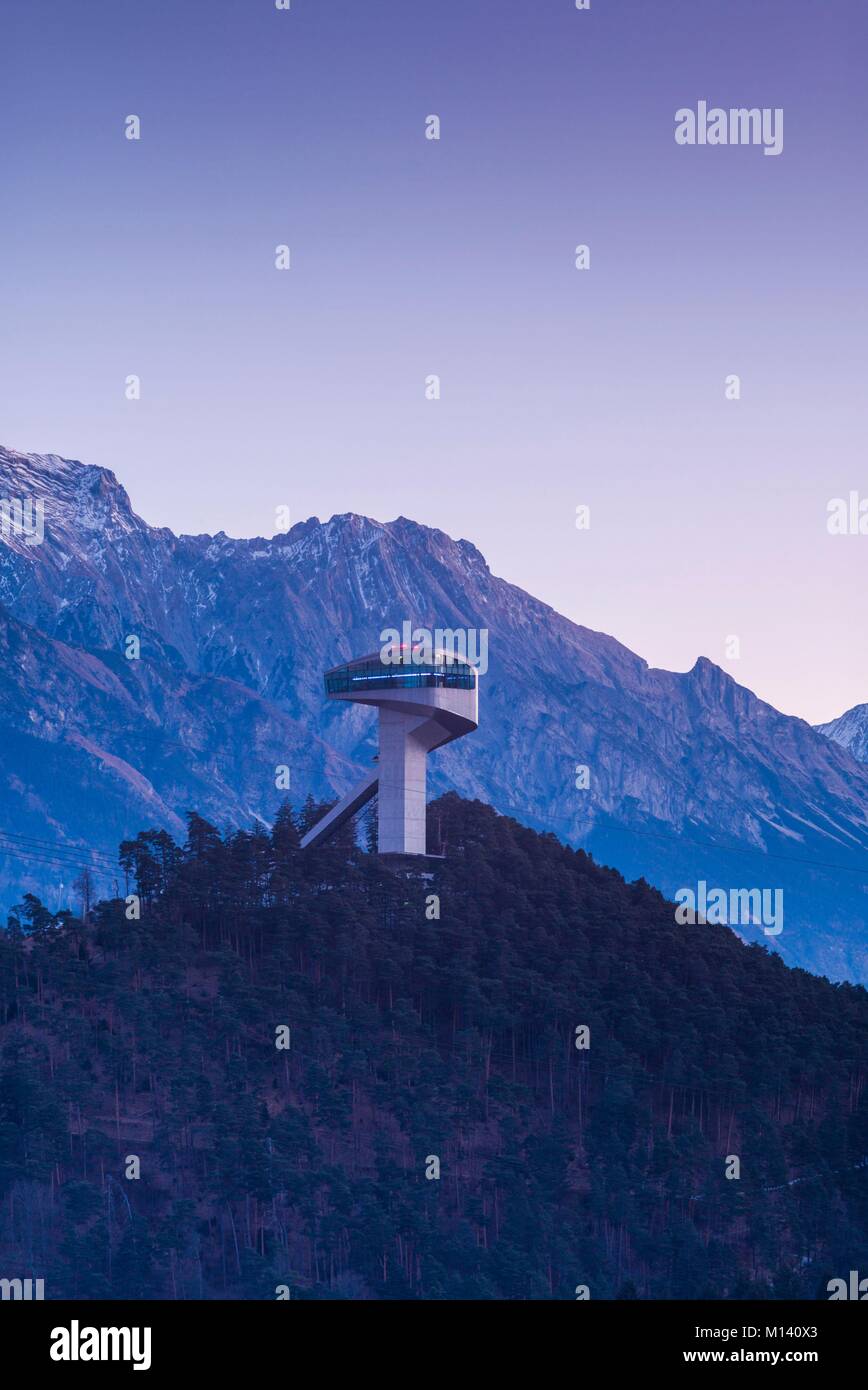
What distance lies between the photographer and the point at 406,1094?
164875 millimetres

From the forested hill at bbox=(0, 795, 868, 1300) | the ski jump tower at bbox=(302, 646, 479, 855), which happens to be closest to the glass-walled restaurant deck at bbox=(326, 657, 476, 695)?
the ski jump tower at bbox=(302, 646, 479, 855)

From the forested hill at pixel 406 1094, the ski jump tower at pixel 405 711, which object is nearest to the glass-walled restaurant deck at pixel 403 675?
the ski jump tower at pixel 405 711

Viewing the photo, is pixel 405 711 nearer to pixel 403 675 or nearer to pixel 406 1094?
pixel 403 675

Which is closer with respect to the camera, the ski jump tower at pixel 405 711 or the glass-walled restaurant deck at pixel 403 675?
the glass-walled restaurant deck at pixel 403 675

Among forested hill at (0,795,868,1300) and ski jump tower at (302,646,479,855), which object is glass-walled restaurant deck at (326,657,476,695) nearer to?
ski jump tower at (302,646,479,855)

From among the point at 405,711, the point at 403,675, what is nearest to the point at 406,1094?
the point at 405,711

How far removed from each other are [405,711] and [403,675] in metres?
4.03

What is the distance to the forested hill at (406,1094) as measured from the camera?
5851 inches

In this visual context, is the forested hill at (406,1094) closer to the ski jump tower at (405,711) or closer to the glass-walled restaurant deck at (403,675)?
the ski jump tower at (405,711)

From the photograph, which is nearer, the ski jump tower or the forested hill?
the forested hill

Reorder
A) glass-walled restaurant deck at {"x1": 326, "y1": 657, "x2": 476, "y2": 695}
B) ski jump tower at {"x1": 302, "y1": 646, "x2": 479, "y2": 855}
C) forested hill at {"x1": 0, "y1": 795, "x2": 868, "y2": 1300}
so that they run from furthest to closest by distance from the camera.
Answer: ski jump tower at {"x1": 302, "y1": 646, "x2": 479, "y2": 855} → glass-walled restaurant deck at {"x1": 326, "y1": 657, "x2": 476, "y2": 695} → forested hill at {"x1": 0, "y1": 795, "x2": 868, "y2": 1300}

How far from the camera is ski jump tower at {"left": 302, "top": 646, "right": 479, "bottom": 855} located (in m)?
192

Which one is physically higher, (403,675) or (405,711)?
(403,675)
